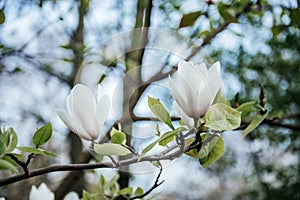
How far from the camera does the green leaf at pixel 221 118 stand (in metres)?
0.32

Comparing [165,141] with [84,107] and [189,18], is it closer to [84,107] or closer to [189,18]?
[84,107]

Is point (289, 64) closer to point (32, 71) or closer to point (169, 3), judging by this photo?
point (169, 3)

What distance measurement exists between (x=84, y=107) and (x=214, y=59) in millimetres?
779

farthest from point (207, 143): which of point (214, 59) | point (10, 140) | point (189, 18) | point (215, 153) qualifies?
point (214, 59)

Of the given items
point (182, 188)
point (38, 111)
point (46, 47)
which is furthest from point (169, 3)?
point (182, 188)

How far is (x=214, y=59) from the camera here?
3.50 feet

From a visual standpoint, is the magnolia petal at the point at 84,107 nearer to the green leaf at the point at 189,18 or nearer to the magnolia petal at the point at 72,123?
the magnolia petal at the point at 72,123

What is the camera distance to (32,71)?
4.00ft

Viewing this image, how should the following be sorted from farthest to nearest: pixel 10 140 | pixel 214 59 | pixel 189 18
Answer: pixel 214 59
pixel 189 18
pixel 10 140

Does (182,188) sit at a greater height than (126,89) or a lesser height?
lesser

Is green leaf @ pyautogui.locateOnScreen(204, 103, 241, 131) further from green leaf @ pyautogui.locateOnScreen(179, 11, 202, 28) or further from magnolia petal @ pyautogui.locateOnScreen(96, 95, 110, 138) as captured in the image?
green leaf @ pyautogui.locateOnScreen(179, 11, 202, 28)

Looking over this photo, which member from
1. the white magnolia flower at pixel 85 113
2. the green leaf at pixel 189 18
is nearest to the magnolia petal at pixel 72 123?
the white magnolia flower at pixel 85 113

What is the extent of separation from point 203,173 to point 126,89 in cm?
162

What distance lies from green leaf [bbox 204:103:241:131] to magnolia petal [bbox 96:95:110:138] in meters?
0.07
